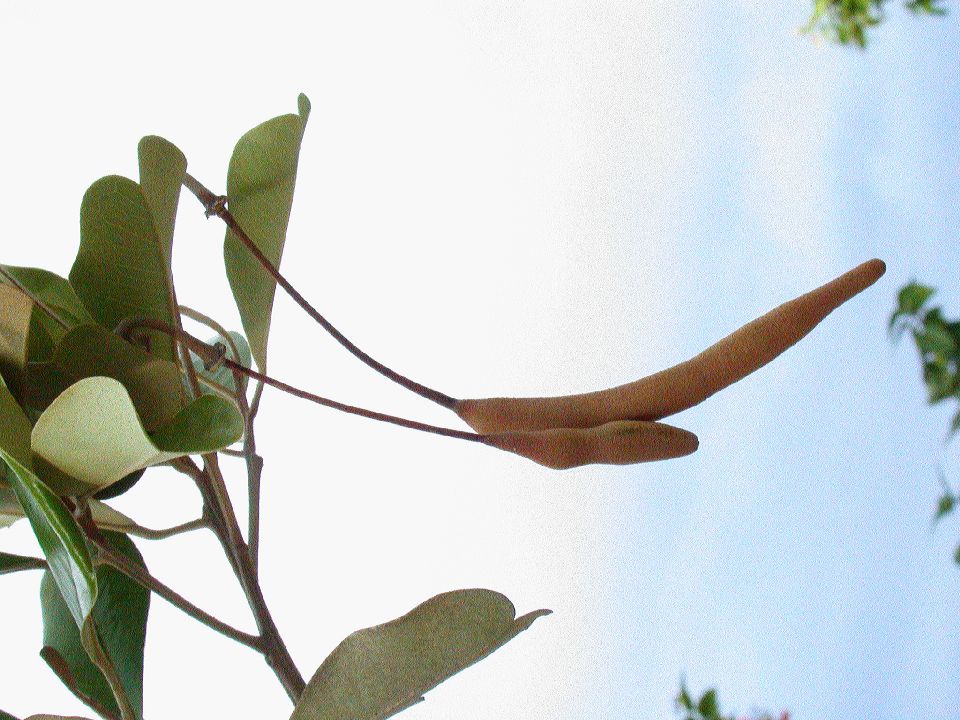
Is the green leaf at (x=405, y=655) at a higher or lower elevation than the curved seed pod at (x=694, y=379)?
lower

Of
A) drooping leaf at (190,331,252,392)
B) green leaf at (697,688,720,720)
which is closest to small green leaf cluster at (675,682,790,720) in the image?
green leaf at (697,688,720,720)

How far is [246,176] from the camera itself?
0.37 metres

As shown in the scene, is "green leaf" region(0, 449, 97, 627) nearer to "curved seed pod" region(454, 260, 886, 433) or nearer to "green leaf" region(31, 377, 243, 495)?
"green leaf" region(31, 377, 243, 495)

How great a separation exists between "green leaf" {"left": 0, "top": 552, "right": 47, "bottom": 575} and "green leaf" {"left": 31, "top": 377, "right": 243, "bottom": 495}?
0.09 m

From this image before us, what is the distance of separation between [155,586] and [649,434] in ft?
0.54

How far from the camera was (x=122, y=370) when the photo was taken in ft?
1.01

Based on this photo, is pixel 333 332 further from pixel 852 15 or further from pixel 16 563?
pixel 852 15

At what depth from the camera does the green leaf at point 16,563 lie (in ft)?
1.20

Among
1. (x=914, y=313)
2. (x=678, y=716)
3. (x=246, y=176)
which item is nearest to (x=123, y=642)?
(x=246, y=176)

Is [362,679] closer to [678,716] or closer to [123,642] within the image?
[123,642]

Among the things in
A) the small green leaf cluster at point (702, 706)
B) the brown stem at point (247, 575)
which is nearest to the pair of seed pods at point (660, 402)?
the brown stem at point (247, 575)

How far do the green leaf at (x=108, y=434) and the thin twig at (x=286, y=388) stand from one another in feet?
0.05

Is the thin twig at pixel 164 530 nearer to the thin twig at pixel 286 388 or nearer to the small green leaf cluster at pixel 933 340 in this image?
the thin twig at pixel 286 388

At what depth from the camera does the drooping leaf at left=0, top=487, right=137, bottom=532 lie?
12.9 inches
